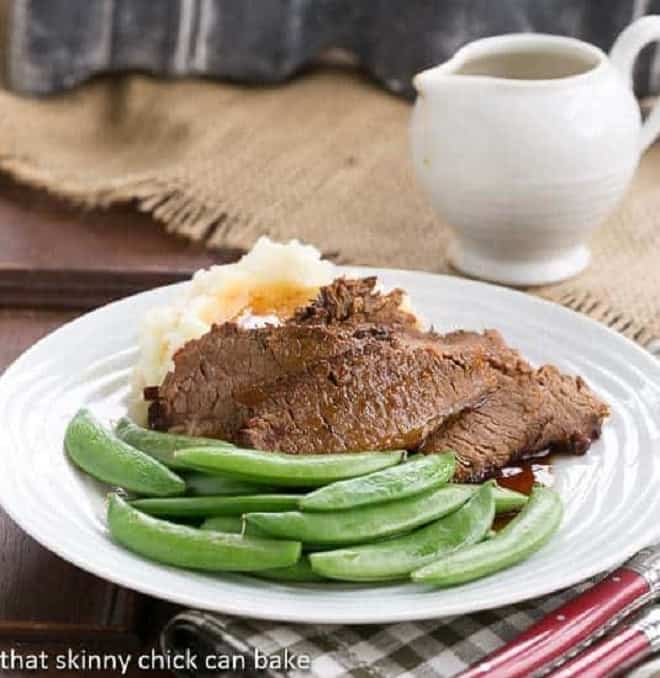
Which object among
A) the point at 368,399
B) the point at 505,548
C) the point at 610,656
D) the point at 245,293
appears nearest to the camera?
the point at 610,656

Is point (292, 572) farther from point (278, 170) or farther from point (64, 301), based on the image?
point (278, 170)

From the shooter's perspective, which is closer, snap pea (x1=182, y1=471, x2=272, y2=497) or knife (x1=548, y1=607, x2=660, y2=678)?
knife (x1=548, y1=607, x2=660, y2=678)

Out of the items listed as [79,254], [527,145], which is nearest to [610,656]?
[527,145]

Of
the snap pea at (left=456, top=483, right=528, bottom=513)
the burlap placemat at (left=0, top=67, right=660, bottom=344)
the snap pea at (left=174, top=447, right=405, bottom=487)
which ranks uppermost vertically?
the snap pea at (left=174, top=447, right=405, bottom=487)

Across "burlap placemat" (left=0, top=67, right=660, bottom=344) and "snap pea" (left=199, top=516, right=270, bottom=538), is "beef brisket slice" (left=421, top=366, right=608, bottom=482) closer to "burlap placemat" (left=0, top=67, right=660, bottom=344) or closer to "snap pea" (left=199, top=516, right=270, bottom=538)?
"snap pea" (left=199, top=516, right=270, bottom=538)

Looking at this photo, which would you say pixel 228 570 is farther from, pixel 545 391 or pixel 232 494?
pixel 545 391

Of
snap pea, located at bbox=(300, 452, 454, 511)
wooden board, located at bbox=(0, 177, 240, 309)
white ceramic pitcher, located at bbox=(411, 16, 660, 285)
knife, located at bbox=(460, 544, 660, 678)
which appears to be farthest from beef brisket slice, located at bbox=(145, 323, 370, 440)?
white ceramic pitcher, located at bbox=(411, 16, 660, 285)

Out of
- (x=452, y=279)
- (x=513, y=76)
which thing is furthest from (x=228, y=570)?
(x=513, y=76)
